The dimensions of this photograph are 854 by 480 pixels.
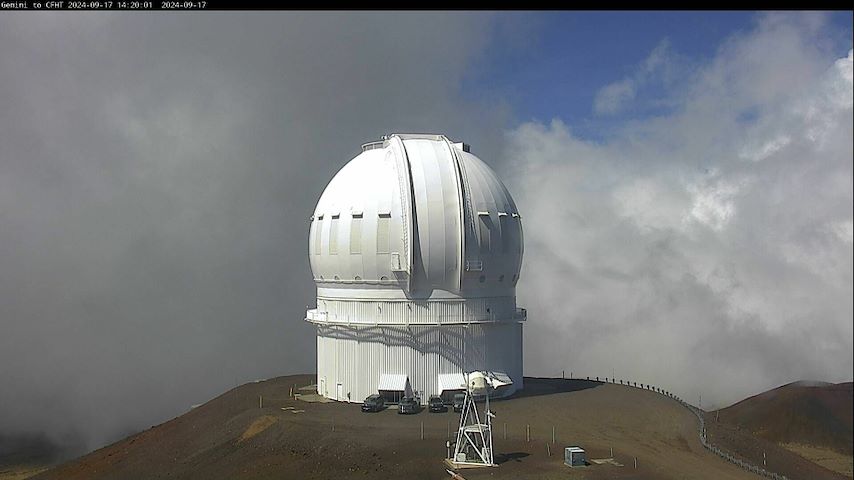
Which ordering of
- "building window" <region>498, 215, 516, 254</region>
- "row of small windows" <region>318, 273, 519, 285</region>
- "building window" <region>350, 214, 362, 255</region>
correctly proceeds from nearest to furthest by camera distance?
"row of small windows" <region>318, 273, 519, 285</region>
"building window" <region>350, 214, 362, 255</region>
"building window" <region>498, 215, 516, 254</region>

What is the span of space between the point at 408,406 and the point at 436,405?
1700 millimetres

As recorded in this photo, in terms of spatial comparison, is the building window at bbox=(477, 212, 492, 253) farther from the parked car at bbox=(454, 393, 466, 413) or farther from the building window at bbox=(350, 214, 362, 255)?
the parked car at bbox=(454, 393, 466, 413)

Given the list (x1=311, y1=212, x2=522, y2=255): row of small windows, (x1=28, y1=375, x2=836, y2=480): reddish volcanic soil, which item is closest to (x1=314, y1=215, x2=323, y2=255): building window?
(x1=311, y1=212, x2=522, y2=255): row of small windows

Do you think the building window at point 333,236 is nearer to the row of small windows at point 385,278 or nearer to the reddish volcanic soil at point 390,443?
the row of small windows at point 385,278

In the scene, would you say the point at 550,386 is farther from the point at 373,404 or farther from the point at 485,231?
the point at 373,404

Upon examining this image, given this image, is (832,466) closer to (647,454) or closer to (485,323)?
(647,454)

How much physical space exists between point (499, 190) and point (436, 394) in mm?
13841

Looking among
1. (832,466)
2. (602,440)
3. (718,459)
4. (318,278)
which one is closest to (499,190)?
(318,278)

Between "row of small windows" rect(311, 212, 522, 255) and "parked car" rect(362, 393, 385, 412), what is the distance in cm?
865

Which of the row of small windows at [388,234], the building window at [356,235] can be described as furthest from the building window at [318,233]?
the building window at [356,235]

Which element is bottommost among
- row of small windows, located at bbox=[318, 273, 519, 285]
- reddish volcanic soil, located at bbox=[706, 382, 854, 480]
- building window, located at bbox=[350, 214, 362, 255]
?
reddish volcanic soil, located at bbox=[706, 382, 854, 480]

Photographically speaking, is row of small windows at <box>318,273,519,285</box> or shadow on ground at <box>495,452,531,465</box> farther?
row of small windows at <box>318,273,519,285</box>

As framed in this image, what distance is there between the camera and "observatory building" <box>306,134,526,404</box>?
1647 inches

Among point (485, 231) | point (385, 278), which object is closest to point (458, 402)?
point (385, 278)
